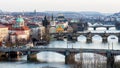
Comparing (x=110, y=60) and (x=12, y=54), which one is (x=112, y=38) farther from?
(x=110, y=60)

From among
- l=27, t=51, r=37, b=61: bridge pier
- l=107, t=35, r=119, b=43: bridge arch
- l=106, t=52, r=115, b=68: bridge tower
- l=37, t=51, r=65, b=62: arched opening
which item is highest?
l=106, t=52, r=115, b=68: bridge tower

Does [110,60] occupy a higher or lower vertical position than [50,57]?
higher

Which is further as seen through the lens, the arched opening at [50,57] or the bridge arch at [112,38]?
the bridge arch at [112,38]

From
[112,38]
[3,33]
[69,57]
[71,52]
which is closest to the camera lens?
[69,57]

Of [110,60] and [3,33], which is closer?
[110,60]

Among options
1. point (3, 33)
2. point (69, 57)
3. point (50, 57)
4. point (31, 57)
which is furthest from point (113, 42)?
point (69, 57)

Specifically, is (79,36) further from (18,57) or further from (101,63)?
(101,63)

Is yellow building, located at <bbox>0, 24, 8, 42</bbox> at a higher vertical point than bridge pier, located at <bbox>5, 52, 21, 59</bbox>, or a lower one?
lower

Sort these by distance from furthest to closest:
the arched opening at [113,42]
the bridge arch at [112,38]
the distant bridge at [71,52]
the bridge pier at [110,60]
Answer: the bridge arch at [112,38] < the arched opening at [113,42] < the distant bridge at [71,52] < the bridge pier at [110,60]

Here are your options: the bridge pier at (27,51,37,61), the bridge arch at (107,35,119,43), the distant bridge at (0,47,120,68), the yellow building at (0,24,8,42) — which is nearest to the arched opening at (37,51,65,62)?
the bridge pier at (27,51,37,61)

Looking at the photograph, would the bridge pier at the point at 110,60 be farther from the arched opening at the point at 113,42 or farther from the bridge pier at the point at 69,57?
the arched opening at the point at 113,42

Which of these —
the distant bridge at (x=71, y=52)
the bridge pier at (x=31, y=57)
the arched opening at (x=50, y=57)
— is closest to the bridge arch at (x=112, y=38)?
the arched opening at (x=50, y=57)

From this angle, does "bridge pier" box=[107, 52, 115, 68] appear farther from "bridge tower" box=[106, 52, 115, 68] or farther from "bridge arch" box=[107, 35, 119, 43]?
"bridge arch" box=[107, 35, 119, 43]
